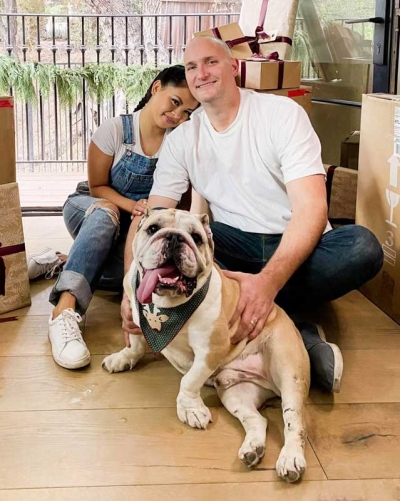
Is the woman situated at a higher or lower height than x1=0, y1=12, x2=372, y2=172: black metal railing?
lower

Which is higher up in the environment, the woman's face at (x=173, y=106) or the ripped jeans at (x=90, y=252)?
the woman's face at (x=173, y=106)

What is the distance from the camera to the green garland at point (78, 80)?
3.99 m

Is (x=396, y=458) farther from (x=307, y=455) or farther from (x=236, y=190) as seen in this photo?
(x=236, y=190)

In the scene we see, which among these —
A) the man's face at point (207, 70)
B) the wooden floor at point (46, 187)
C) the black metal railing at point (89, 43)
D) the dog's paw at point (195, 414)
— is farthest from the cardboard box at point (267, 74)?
the black metal railing at point (89, 43)

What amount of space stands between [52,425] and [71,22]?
141 inches

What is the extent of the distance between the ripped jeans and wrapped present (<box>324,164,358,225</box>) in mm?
921

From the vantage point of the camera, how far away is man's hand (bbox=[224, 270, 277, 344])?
Result: 165 centimetres

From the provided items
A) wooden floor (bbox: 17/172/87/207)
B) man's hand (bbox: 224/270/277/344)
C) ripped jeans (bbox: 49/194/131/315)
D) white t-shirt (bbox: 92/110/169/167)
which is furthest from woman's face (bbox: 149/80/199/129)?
wooden floor (bbox: 17/172/87/207)

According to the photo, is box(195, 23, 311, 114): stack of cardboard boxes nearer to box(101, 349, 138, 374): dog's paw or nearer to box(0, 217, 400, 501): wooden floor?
box(0, 217, 400, 501): wooden floor

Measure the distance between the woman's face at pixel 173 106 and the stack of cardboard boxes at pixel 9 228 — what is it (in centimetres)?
49

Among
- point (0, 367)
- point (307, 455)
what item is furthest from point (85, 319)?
point (307, 455)

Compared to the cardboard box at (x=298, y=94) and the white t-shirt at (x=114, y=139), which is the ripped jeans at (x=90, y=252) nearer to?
the white t-shirt at (x=114, y=139)

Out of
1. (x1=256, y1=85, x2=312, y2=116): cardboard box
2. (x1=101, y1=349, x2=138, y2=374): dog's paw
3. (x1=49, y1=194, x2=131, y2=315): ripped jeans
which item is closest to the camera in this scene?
(x1=101, y1=349, x2=138, y2=374): dog's paw

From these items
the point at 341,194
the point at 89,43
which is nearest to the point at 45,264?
the point at 341,194
